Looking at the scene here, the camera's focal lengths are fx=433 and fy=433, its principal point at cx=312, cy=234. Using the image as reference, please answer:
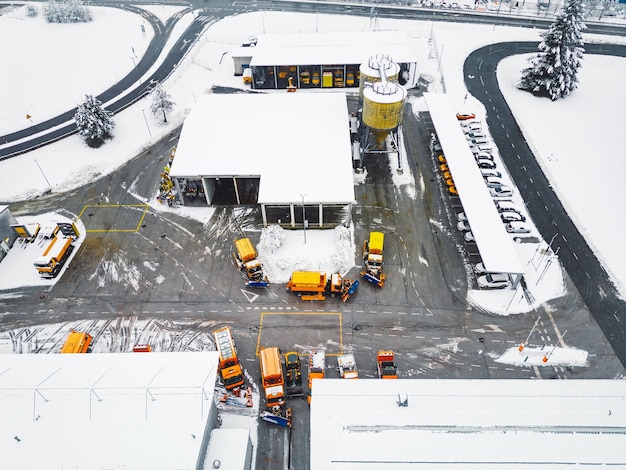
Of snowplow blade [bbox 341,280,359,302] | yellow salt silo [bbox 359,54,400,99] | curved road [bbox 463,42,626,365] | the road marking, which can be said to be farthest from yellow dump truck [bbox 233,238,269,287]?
curved road [bbox 463,42,626,365]

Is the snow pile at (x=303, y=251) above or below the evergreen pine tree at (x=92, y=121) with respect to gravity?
below

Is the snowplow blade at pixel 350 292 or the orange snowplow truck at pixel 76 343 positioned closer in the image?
the orange snowplow truck at pixel 76 343

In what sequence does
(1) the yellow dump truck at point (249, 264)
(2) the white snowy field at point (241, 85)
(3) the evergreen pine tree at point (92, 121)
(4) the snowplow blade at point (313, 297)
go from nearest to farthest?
1. (4) the snowplow blade at point (313, 297)
2. (1) the yellow dump truck at point (249, 264)
3. (2) the white snowy field at point (241, 85)
4. (3) the evergreen pine tree at point (92, 121)

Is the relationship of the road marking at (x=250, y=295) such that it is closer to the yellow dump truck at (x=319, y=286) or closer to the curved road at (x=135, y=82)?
the yellow dump truck at (x=319, y=286)

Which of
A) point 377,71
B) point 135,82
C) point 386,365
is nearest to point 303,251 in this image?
point 386,365

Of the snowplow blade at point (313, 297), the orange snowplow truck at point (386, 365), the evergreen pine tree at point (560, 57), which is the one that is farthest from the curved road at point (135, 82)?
the evergreen pine tree at point (560, 57)

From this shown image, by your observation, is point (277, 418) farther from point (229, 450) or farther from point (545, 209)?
point (545, 209)

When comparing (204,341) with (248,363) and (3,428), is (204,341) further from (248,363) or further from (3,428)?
(3,428)
